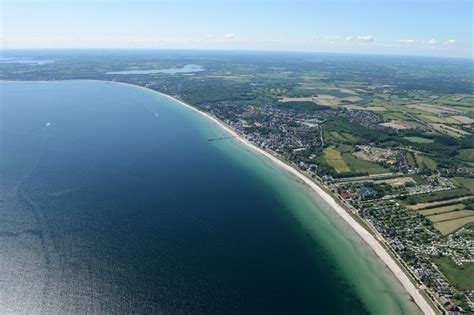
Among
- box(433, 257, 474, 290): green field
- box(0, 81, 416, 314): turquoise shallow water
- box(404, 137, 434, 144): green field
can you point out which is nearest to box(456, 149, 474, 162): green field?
box(404, 137, 434, 144): green field

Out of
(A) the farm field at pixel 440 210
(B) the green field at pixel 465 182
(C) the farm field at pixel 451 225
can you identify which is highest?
(B) the green field at pixel 465 182

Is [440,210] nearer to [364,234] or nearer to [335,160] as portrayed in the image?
[364,234]

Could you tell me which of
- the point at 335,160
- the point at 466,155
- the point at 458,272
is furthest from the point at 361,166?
the point at 458,272

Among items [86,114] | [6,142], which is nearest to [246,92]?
[86,114]

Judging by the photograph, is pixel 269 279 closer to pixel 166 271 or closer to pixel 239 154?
pixel 166 271

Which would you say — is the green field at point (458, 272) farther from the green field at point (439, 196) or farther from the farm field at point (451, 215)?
the green field at point (439, 196)

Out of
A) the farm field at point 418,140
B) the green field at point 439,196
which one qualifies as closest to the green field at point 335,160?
the green field at point 439,196

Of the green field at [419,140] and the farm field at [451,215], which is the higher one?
the green field at [419,140]
